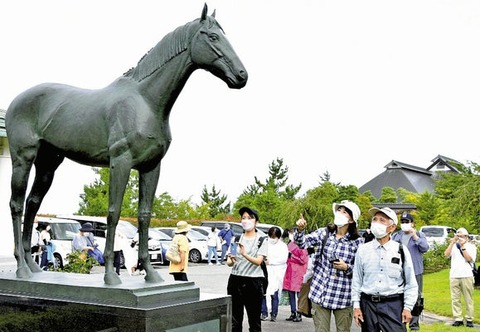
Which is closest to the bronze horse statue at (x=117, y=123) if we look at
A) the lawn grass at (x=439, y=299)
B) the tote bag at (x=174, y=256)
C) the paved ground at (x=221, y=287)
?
the paved ground at (x=221, y=287)

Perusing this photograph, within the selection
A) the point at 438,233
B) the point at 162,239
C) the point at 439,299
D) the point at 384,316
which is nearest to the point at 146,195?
the point at 384,316

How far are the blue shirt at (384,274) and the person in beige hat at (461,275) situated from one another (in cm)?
570

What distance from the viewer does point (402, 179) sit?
7706 centimetres

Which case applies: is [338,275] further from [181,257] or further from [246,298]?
[181,257]

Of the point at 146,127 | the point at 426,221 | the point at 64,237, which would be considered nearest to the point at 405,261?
the point at 146,127

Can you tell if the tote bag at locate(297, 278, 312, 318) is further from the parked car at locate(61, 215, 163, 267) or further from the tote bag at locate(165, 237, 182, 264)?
the parked car at locate(61, 215, 163, 267)

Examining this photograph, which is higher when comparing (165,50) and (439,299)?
(165,50)

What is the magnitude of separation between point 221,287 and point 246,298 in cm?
772

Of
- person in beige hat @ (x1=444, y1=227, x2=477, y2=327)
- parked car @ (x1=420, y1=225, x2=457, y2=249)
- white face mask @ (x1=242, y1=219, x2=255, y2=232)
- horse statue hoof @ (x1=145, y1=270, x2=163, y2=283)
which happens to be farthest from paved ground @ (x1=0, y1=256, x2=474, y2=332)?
parked car @ (x1=420, y1=225, x2=457, y2=249)

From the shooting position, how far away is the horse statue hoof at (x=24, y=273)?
485 cm

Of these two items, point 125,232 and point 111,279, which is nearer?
point 111,279

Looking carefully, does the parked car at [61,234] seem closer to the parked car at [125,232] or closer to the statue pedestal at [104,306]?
the parked car at [125,232]

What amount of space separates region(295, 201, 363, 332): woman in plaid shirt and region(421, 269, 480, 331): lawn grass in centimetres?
458

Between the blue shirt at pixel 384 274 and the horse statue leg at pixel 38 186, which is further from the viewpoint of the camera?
the blue shirt at pixel 384 274
